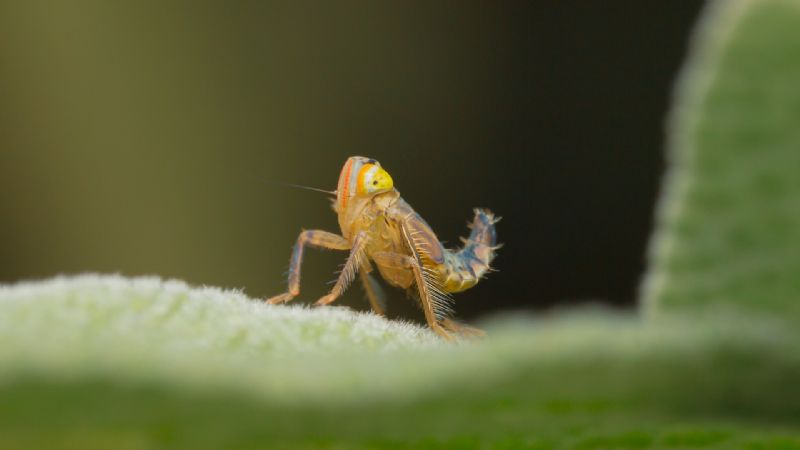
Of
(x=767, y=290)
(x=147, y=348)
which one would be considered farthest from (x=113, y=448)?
(x=767, y=290)

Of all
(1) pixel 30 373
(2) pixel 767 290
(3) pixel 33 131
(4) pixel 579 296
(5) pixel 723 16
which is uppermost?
(3) pixel 33 131

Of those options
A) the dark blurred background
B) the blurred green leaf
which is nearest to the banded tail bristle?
the blurred green leaf

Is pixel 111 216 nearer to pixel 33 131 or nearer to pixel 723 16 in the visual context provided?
pixel 33 131

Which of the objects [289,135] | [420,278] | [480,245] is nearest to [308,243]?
[420,278]

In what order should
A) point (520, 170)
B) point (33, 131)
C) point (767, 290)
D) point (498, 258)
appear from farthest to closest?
point (33, 131) < point (520, 170) < point (498, 258) < point (767, 290)

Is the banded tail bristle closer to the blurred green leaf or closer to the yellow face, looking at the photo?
the yellow face

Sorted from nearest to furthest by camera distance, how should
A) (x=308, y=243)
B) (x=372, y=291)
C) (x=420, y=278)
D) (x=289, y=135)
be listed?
(x=420, y=278) < (x=372, y=291) < (x=308, y=243) < (x=289, y=135)

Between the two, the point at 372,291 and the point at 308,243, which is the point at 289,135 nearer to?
the point at 308,243

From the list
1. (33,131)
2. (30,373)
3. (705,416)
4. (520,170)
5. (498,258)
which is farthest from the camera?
(33,131)
